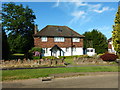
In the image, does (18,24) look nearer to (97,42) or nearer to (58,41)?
(58,41)

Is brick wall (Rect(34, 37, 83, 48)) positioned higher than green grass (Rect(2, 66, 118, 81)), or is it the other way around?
brick wall (Rect(34, 37, 83, 48))

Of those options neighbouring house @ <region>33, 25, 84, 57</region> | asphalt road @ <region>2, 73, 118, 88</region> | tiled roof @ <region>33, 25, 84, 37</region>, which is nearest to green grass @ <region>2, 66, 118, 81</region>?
asphalt road @ <region>2, 73, 118, 88</region>

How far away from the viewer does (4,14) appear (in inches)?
1737

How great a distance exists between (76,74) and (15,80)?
17.6 ft

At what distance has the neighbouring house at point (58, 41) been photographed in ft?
108

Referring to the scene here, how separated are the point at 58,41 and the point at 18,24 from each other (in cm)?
1693

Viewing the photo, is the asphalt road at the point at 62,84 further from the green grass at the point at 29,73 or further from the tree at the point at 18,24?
the tree at the point at 18,24

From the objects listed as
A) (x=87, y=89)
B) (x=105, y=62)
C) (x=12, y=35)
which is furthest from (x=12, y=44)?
(x=87, y=89)

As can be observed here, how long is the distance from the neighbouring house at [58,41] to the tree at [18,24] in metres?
11.9

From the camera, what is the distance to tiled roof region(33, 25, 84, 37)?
33.6 meters

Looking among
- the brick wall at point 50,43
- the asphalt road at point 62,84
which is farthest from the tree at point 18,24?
the asphalt road at point 62,84

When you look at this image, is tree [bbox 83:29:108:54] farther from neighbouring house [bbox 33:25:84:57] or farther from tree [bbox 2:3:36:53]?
tree [bbox 2:3:36:53]

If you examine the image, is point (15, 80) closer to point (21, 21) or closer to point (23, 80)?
point (23, 80)

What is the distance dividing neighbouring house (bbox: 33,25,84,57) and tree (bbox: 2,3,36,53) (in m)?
11.9
